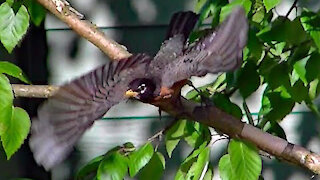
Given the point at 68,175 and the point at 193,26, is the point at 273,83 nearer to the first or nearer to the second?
the point at 193,26

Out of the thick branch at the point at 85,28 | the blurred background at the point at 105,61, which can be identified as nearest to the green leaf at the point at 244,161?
the thick branch at the point at 85,28

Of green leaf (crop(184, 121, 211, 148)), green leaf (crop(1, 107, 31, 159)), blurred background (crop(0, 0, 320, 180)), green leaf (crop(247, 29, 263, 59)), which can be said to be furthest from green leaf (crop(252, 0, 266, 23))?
blurred background (crop(0, 0, 320, 180))

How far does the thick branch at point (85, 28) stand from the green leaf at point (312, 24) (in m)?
0.30

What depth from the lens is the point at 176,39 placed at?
1.20m

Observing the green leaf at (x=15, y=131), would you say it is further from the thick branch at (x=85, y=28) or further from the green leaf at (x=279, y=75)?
the green leaf at (x=279, y=75)

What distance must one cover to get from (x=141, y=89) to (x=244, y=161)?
28 centimetres

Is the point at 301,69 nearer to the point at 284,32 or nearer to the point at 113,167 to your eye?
the point at 284,32

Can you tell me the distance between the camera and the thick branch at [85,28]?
1250 millimetres

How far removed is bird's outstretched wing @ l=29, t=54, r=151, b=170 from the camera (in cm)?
92

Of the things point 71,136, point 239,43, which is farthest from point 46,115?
point 239,43

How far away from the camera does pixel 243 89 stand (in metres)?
1.37

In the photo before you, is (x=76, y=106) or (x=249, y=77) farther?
(x=249, y=77)

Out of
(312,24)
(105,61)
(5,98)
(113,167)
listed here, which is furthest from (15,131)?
(105,61)

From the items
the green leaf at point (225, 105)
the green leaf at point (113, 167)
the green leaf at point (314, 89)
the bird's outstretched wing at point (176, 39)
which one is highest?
the bird's outstretched wing at point (176, 39)
